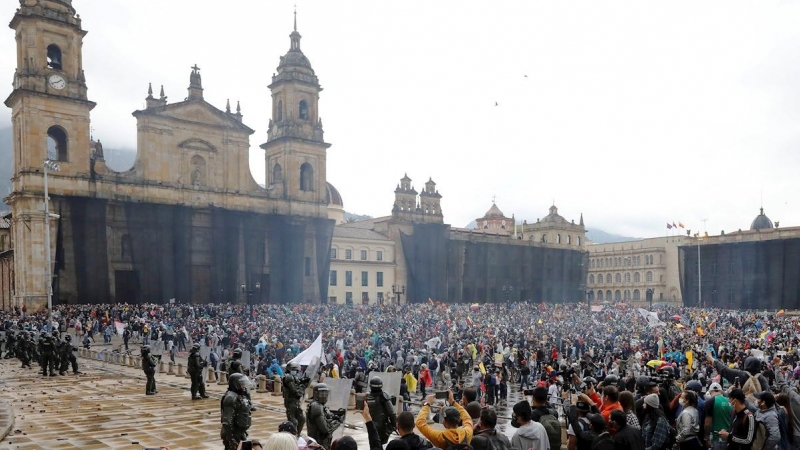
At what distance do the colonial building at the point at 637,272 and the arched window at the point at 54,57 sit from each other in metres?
74.5

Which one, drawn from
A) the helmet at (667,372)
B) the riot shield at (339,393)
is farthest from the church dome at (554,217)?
the riot shield at (339,393)

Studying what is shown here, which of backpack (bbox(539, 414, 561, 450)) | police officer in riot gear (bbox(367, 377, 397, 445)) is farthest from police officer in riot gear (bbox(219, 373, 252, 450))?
backpack (bbox(539, 414, 561, 450))

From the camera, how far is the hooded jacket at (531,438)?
6160mm

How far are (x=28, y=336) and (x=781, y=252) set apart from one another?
232 ft

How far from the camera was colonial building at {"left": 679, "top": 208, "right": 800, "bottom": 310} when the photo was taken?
67106 mm

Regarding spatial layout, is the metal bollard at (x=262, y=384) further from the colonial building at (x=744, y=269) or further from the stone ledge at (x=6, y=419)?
the colonial building at (x=744, y=269)

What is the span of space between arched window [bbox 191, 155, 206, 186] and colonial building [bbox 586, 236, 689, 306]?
62.6 m

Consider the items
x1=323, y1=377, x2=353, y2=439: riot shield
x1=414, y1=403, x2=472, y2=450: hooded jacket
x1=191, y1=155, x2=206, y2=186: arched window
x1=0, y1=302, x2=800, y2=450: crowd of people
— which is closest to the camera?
x1=414, y1=403, x2=472, y2=450: hooded jacket

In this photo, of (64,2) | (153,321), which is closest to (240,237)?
(153,321)

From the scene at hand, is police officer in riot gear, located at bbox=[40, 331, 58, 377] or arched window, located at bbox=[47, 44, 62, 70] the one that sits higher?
arched window, located at bbox=[47, 44, 62, 70]

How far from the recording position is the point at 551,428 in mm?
6785

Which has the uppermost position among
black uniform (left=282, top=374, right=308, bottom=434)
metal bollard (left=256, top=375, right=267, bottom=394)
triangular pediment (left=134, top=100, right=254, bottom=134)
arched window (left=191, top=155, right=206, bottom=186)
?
triangular pediment (left=134, top=100, right=254, bottom=134)

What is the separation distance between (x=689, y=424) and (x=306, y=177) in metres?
51.2

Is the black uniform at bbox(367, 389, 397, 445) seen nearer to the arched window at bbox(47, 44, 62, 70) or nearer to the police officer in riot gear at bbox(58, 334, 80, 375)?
the police officer in riot gear at bbox(58, 334, 80, 375)
